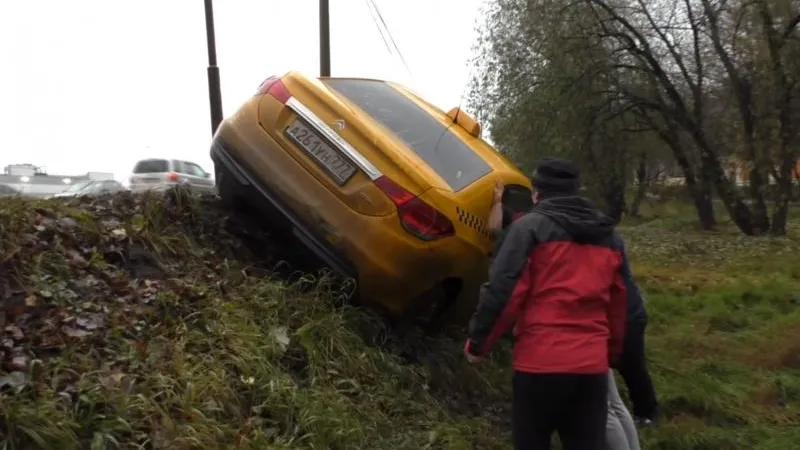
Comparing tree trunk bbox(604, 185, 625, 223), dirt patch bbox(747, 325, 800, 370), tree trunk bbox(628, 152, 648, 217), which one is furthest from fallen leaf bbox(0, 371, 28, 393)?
tree trunk bbox(628, 152, 648, 217)

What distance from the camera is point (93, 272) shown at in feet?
15.0

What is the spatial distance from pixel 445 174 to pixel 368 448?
6.32 feet

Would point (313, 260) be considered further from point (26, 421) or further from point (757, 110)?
point (757, 110)

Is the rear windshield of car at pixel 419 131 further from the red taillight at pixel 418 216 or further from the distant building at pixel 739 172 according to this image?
the distant building at pixel 739 172

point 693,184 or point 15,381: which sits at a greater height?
point 15,381

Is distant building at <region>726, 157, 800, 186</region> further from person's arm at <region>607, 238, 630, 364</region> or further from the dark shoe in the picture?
person's arm at <region>607, 238, 630, 364</region>

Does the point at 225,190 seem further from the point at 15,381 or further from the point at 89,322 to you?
the point at 15,381

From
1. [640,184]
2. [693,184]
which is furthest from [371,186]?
[640,184]

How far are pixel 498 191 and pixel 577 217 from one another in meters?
1.99

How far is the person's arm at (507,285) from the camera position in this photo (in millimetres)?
3447

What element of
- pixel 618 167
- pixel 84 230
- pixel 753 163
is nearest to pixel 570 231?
pixel 84 230

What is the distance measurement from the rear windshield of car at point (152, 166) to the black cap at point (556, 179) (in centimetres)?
2086

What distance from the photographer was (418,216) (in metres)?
5.07

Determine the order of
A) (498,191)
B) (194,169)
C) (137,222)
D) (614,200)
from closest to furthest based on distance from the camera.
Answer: (137,222) → (498,191) → (194,169) → (614,200)
